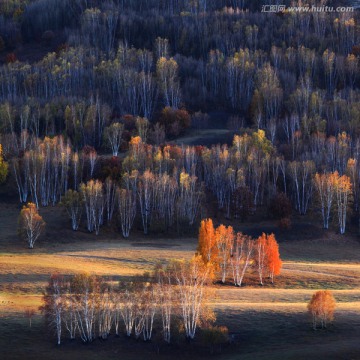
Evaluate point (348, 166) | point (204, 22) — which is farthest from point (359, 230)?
point (204, 22)

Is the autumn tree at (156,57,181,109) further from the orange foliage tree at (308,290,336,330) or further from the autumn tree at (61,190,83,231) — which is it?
the orange foliage tree at (308,290,336,330)

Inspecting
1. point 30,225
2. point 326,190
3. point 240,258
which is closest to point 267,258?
point 240,258

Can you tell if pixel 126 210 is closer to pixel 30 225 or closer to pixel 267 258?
pixel 30 225

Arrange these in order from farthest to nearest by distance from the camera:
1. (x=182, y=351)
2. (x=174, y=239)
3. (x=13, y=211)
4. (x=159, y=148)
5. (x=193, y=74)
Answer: (x=193, y=74), (x=159, y=148), (x=13, y=211), (x=174, y=239), (x=182, y=351)

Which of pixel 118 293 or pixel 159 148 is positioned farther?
pixel 159 148

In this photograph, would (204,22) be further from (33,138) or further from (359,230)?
(359,230)
